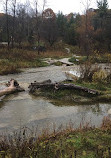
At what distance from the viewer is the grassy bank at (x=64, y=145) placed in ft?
13.1

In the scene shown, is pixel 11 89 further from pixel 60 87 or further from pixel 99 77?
pixel 99 77

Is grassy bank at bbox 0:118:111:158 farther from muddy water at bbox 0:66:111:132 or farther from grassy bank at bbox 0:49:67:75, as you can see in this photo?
grassy bank at bbox 0:49:67:75

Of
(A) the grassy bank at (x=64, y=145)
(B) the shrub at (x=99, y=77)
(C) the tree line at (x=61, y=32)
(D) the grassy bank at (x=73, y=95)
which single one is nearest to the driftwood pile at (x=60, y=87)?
(D) the grassy bank at (x=73, y=95)

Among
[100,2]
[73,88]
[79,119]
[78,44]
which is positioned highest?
[100,2]

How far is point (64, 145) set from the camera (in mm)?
4590

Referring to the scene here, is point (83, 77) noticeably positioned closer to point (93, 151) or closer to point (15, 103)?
point (15, 103)

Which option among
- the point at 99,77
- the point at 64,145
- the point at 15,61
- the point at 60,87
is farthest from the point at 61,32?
the point at 64,145

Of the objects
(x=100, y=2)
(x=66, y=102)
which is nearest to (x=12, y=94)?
(x=66, y=102)

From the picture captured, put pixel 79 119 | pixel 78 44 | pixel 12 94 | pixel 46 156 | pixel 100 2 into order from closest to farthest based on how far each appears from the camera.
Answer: pixel 46 156 < pixel 79 119 < pixel 12 94 < pixel 78 44 < pixel 100 2

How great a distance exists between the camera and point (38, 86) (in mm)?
10188

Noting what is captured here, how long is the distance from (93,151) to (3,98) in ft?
20.3

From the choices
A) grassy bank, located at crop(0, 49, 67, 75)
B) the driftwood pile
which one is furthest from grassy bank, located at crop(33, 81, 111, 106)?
grassy bank, located at crop(0, 49, 67, 75)

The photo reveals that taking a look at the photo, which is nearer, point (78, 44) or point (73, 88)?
point (73, 88)

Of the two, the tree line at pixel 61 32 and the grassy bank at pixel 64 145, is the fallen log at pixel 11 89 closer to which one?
the grassy bank at pixel 64 145
